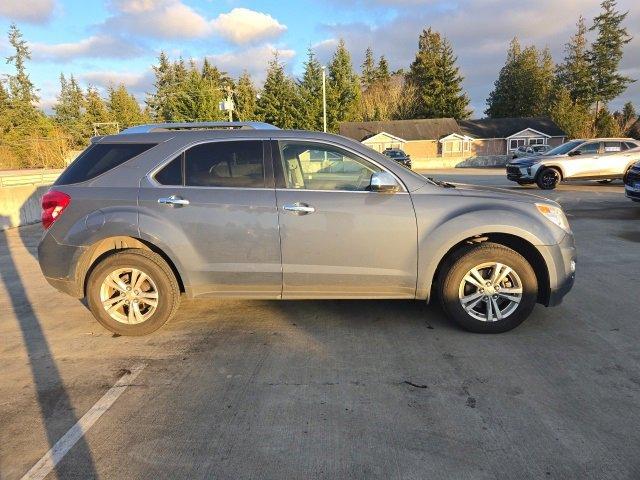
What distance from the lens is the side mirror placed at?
4035mm

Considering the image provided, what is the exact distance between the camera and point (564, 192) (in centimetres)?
1558

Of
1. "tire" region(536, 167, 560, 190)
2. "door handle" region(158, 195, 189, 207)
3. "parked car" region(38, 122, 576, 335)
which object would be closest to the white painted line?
"parked car" region(38, 122, 576, 335)

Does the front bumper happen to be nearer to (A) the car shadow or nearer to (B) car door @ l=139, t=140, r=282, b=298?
(B) car door @ l=139, t=140, r=282, b=298

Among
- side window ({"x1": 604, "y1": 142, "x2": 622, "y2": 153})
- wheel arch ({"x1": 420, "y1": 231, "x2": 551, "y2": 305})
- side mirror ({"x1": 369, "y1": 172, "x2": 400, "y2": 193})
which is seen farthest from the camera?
side window ({"x1": 604, "y1": 142, "x2": 622, "y2": 153})

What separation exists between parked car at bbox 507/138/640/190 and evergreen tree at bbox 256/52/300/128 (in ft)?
91.1

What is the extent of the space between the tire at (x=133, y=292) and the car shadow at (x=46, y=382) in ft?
1.92

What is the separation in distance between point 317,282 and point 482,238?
1.60m

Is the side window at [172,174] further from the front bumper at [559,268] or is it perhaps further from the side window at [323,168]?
the front bumper at [559,268]

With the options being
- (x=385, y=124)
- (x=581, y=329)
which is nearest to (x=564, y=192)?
(x=581, y=329)

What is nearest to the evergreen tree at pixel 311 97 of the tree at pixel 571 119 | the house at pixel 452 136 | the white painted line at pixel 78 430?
the house at pixel 452 136

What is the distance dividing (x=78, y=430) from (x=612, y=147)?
61.3 ft

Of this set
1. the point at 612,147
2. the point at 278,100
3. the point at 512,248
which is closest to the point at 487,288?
the point at 512,248

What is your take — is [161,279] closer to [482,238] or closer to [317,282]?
[317,282]

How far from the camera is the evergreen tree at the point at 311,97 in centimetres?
4094
